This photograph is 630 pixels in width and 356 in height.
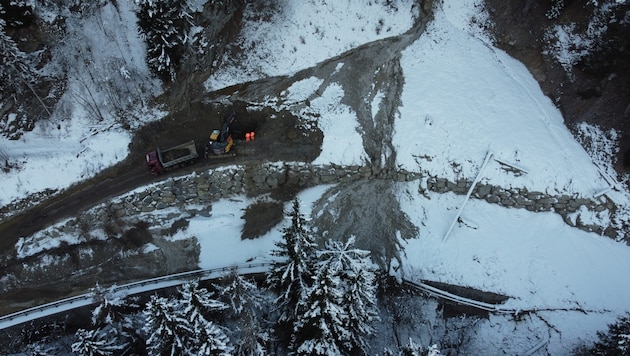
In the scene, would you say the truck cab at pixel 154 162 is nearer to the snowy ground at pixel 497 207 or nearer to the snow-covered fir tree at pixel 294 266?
the snowy ground at pixel 497 207

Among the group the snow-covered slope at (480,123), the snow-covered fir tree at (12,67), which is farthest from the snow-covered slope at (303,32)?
the snow-covered fir tree at (12,67)

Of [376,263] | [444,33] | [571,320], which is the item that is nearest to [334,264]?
[376,263]

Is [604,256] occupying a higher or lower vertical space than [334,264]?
lower

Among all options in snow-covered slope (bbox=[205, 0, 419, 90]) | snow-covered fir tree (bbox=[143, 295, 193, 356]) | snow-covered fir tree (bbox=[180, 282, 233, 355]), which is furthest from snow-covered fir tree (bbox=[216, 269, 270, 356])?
snow-covered slope (bbox=[205, 0, 419, 90])

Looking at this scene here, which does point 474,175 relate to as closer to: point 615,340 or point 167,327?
point 615,340

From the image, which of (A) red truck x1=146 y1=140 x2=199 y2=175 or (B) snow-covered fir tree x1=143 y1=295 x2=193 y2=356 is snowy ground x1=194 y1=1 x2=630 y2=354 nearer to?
(A) red truck x1=146 y1=140 x2=199 y2=175

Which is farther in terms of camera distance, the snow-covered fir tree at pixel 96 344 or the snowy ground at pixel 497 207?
the snowy ground at pixel 497 207

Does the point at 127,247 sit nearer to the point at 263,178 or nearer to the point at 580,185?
the point at 263,178
